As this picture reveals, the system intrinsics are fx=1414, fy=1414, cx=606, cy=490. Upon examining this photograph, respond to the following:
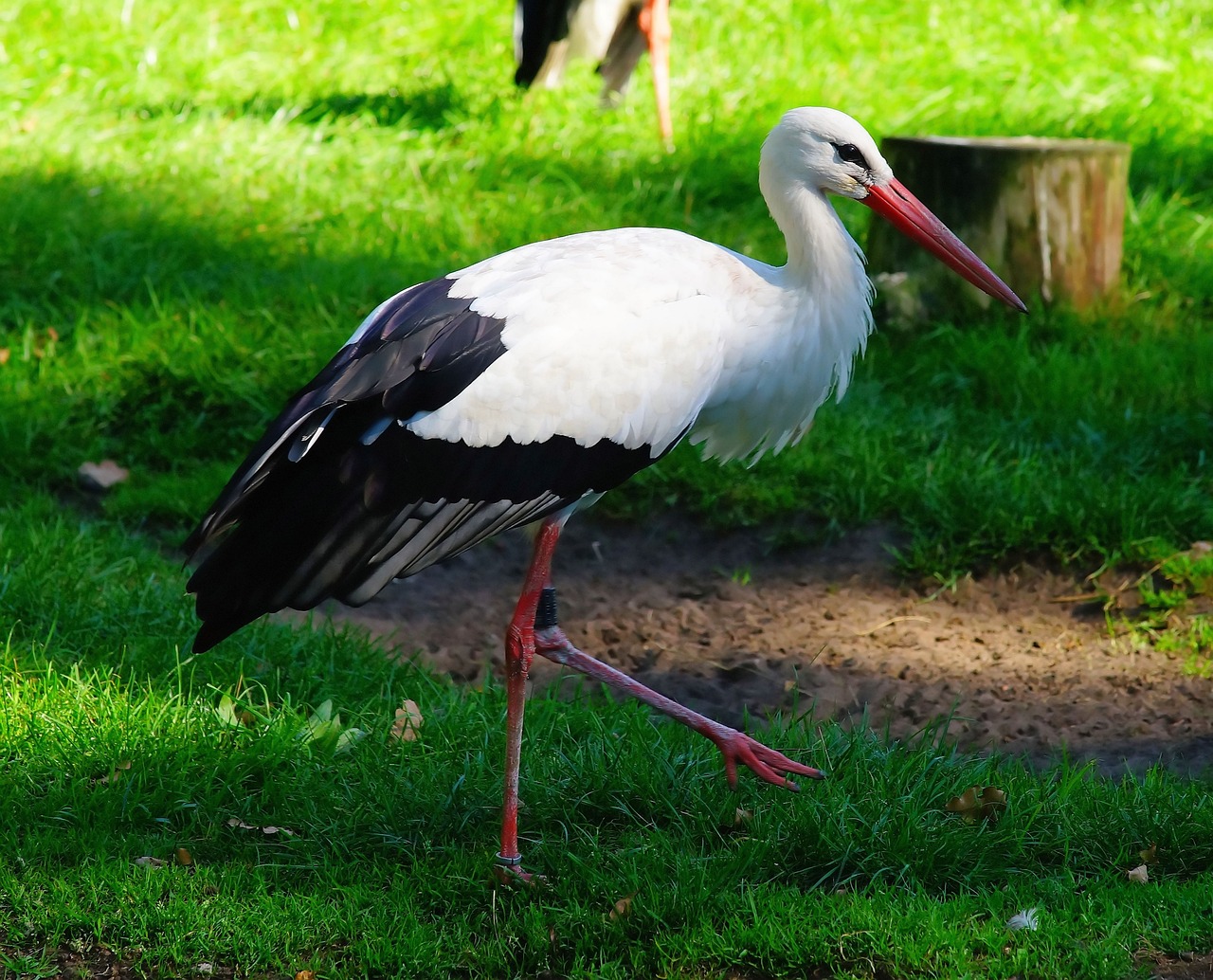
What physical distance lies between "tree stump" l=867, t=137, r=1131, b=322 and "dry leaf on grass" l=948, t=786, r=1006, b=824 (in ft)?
8.40

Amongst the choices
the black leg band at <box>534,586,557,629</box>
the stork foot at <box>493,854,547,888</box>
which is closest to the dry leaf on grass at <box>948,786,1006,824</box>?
the stork foot at <box>493,854,547,888</box>

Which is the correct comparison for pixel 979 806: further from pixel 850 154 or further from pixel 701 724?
pixel 850 154

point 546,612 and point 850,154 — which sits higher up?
point 850,154

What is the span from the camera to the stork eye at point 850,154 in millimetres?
2967

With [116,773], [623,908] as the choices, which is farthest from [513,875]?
[116,773]

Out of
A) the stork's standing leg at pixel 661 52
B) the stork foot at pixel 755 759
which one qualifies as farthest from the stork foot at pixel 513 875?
the stork's standing leg at pixel 661 52

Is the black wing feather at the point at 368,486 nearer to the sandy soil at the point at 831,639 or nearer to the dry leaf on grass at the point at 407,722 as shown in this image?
the dry leaf on grass at the point at 407,722

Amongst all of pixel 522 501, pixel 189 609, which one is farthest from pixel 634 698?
pixel 189 609

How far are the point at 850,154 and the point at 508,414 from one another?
946mm

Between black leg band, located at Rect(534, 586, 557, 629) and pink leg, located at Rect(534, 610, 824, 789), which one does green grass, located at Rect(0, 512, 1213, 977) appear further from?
black leg band, located at Rect(534, 586, 557, 629)

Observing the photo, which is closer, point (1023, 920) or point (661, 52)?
point (1023, 920)

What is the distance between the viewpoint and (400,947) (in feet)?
8.14

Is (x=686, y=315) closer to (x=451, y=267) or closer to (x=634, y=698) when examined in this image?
(x=634, y=698)

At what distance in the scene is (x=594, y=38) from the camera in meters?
7.09
